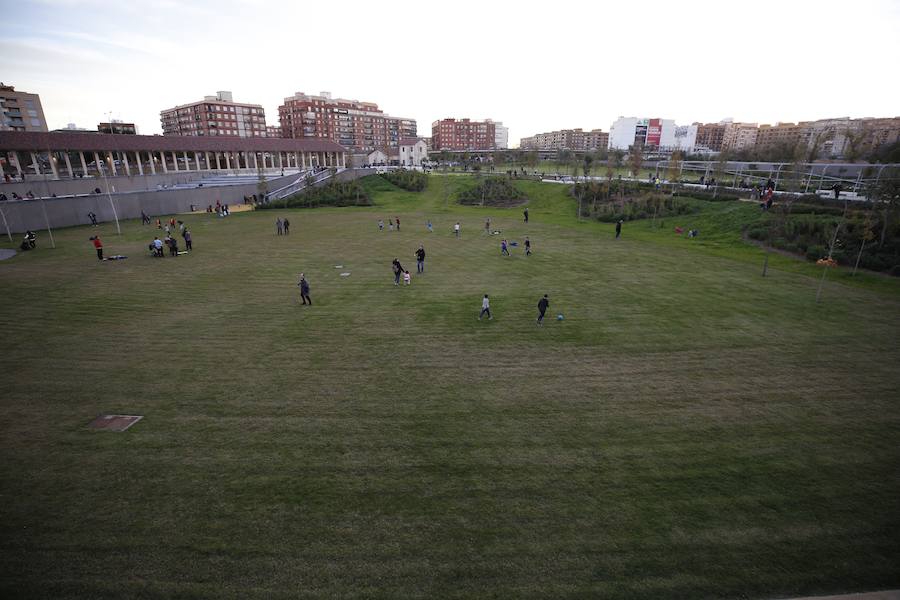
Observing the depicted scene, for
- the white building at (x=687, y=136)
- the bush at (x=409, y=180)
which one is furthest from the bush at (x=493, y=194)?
the white building at (x=687, y=136)

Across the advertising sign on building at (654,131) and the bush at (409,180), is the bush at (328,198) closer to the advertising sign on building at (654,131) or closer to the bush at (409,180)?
the bush at (409,180)

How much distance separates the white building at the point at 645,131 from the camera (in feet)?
529

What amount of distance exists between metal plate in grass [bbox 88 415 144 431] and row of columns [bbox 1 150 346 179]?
46.7 m

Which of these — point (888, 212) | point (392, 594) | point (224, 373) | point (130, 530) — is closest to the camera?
point (392, 594)

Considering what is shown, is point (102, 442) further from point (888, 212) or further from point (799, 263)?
point (888, 212)

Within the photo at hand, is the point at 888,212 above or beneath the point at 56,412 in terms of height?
above

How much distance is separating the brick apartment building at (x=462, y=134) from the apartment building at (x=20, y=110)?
11862 cm

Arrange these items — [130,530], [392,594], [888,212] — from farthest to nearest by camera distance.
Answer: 1. [888,212]
2. [130,530]
3. [392,594]

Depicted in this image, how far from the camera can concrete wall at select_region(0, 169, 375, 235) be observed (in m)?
37.9

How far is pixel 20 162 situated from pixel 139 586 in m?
72.7

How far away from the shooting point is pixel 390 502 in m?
8.72

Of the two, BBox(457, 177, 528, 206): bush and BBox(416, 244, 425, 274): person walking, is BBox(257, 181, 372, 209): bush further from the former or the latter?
BBox(416, 244, 425, 274): person walking

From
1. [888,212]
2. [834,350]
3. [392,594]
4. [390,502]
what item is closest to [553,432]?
[390,502]

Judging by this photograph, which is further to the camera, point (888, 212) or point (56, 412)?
point (888, 212)
